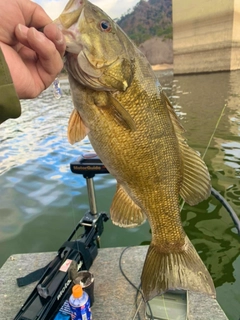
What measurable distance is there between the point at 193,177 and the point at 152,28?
81.0 metres

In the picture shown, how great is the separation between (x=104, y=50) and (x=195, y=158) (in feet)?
2.51

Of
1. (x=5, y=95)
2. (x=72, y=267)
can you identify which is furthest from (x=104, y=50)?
(x=72, y=267)

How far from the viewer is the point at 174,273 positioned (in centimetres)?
158

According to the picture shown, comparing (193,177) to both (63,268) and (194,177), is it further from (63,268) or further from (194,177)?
(63,268)

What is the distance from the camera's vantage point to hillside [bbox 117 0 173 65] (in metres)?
66.9

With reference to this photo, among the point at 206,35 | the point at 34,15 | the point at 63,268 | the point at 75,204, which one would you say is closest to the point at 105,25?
the point at 34,15

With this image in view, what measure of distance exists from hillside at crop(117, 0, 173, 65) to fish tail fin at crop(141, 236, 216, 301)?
61166 mm

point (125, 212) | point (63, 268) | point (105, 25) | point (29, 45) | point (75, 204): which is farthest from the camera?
point (75, 204)

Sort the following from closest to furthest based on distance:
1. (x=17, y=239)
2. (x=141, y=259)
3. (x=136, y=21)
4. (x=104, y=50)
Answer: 1. (x=104, y=50)
2. (x=141, y=259)
3. (x=17, y=239)
4. (x=136, y=21)

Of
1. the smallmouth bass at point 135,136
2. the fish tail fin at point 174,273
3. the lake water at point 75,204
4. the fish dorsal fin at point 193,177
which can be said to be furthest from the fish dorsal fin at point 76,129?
the lake water at point 75,204

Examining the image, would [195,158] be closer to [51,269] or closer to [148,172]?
[148,172]

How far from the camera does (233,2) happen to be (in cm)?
3253

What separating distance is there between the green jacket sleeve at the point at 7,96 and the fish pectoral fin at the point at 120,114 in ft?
1.41

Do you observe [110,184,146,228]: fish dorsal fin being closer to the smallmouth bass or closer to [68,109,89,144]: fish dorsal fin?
the smallmouth bass
